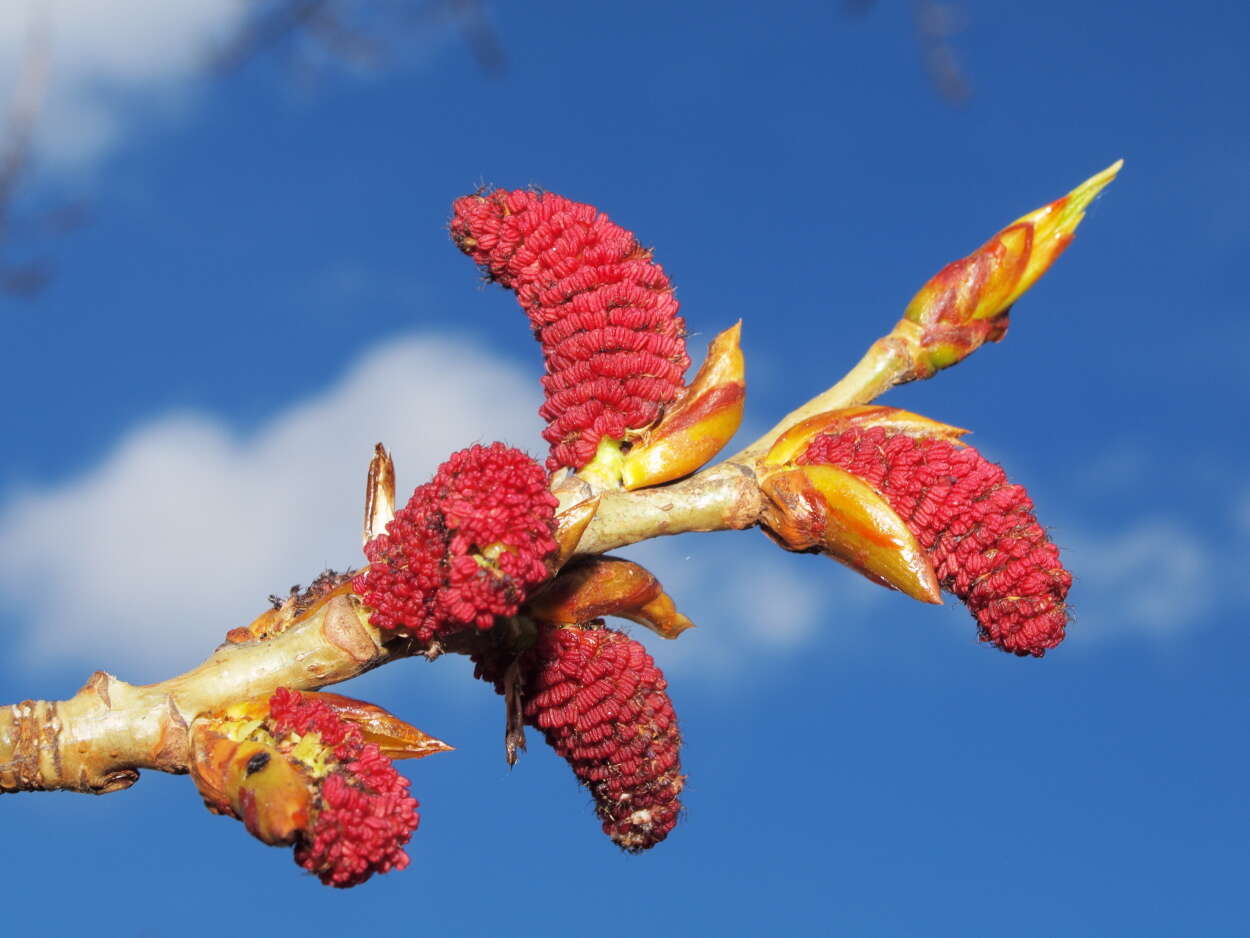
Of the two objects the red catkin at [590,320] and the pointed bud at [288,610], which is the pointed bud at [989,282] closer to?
the red catkin at [590,320]

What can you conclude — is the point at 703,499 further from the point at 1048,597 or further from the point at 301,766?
the point at 301,766

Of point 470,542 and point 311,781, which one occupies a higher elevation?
point 470,542

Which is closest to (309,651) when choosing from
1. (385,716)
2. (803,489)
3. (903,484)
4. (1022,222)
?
(385,716)

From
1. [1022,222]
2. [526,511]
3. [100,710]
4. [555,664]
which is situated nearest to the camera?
[526,511]

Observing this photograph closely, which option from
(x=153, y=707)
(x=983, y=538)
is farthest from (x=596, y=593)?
(x=153, y=707)

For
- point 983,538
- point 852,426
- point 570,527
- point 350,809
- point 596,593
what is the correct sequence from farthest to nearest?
point 852,426 → point 596,593 → point 983,538 → point 570,527 → point 350,809

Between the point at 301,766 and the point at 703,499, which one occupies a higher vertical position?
the point at 703,499

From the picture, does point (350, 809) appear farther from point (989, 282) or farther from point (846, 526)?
point (989, 282)
